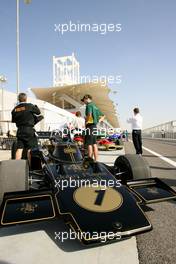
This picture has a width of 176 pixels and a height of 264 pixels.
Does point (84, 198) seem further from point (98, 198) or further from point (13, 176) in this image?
point (13, 176)

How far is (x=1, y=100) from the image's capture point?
22766 mm

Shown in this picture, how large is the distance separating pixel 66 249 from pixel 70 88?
181 ft

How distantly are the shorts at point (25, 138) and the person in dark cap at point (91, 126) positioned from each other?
1.37 m

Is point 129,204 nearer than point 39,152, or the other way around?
point 129,204

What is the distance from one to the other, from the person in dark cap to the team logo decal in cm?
278

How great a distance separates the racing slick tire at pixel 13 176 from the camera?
97.9 inches

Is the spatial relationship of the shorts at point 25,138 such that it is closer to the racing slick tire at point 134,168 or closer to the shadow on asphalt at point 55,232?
the racing slick tire at point 134,168

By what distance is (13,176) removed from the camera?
101 inches

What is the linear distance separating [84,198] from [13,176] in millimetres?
810

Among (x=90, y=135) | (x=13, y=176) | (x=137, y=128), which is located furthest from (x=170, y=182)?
(x=137, y=128)

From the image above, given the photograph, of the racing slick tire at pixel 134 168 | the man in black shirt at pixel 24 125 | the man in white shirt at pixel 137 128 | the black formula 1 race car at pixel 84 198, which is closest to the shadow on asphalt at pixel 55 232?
the black formula 1 race car at pixel 84 198

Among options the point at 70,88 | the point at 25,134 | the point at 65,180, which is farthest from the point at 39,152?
the point at 70,88

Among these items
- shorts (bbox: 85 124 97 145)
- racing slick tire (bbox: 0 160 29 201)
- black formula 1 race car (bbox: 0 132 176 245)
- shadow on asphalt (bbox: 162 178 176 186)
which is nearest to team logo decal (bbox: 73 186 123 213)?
black formula 1 race car (bbox: 0 132 176 245)

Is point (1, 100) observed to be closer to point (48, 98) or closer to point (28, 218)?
point (28, 218)
